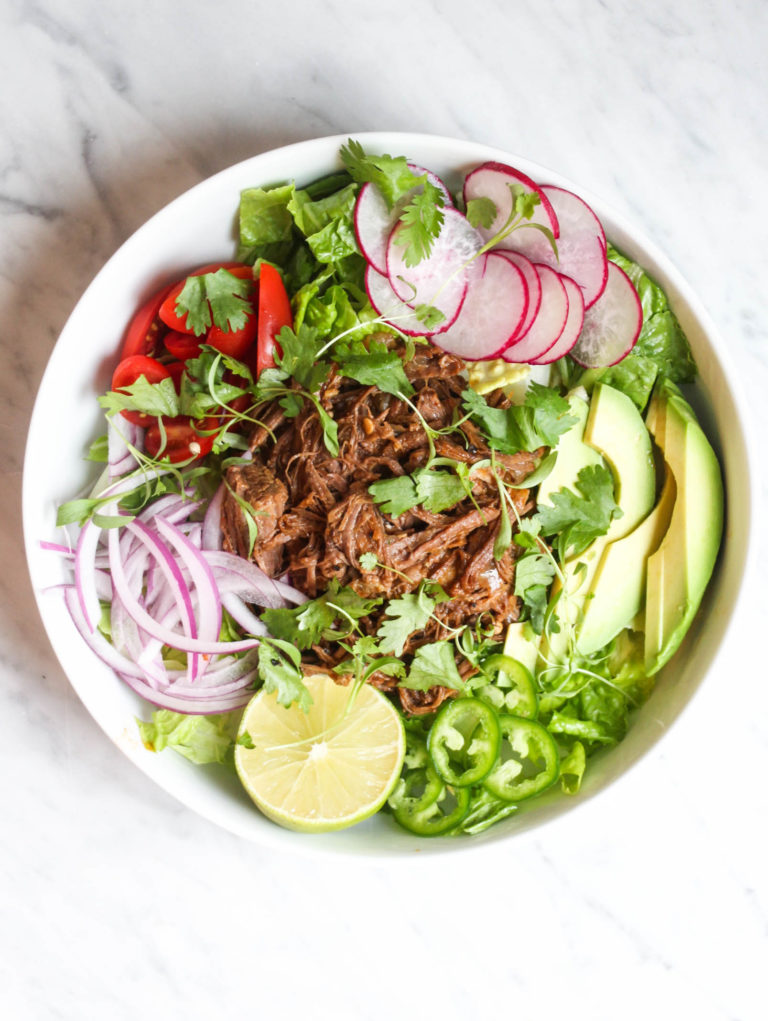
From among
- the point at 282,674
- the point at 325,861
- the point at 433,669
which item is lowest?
the point at 325,861

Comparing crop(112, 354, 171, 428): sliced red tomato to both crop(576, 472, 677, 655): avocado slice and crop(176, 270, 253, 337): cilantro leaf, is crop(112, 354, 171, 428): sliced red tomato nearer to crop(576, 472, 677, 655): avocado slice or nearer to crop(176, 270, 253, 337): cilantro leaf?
crop(176, 270, 253, 337): cilantro leaf

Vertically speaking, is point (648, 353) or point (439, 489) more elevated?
point (648, 353)

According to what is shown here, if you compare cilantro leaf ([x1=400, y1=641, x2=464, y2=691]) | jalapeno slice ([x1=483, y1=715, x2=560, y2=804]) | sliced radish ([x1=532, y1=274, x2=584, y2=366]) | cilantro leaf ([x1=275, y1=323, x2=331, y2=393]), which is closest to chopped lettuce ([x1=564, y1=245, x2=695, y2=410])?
sliced radish ([x1=532, y1=274, x2=584, y2=366])

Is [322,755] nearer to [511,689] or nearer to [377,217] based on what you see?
[511,689]

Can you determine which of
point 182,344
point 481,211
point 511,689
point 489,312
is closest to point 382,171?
point 481,211

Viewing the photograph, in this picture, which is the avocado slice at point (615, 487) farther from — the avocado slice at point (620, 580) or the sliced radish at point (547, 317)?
the sliced radish at point (547, 317)

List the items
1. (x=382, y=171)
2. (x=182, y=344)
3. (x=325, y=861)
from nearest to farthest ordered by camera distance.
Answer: (x=382, y=171) < (x=182, y=344) < (x=325, y=861)
